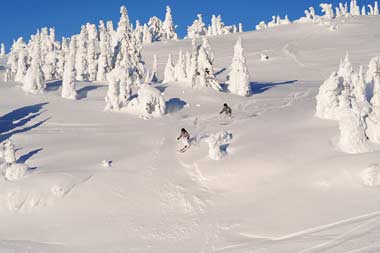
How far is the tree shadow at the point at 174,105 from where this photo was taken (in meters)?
37.9

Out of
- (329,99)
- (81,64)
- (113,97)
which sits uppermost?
(81,64)

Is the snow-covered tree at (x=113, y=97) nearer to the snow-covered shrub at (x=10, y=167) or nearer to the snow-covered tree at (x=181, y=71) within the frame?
the snow-covered tree at (x=181, y=71)

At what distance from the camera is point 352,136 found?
76.2 ft

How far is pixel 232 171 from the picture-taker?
22391 mm

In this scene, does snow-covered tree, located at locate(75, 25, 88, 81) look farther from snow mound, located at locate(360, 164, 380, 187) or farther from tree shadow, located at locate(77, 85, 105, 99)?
snow mound, located at locate(360, 164, 380, 187)

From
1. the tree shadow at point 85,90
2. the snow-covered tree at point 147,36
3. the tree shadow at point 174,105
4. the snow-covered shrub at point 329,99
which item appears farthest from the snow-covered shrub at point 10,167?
the snow-covered tree at point 147,36

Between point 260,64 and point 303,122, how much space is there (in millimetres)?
53279

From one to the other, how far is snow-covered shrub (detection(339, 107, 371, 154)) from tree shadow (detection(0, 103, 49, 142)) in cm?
1926

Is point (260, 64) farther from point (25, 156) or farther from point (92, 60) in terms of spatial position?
point (25, 156)

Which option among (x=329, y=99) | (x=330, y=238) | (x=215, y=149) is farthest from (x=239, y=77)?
(x=330, y=238)

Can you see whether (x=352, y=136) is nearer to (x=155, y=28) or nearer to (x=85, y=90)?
(x=85, y=90)

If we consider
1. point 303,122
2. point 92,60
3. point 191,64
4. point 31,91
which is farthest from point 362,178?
point 92,60

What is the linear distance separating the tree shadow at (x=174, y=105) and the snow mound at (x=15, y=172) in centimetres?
1580

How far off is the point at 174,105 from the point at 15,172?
17.9 meters
